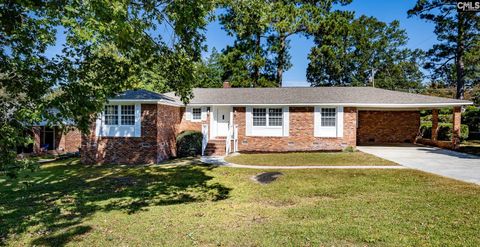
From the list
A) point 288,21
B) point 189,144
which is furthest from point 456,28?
point 189,144

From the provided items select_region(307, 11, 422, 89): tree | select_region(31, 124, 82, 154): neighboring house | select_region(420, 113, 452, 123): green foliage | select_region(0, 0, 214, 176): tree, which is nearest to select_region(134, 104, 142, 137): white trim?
select_region(0, 0, 214, 176): tree

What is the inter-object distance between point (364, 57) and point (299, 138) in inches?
1027

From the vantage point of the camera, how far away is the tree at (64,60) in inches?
187

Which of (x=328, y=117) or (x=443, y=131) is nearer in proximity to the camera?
(x=328, y=117)

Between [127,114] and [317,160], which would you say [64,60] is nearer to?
[127,114]

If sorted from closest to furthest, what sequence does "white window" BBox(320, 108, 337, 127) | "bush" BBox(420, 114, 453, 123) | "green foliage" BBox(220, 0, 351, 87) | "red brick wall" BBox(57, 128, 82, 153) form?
"white window" BBox(320, 108, 337, 127) → "red brick wall" BBox(57, 128, 82, 153) → "bush" BBox(420, 114, 453, 123) → "green foliage" BBox(220, 0, 351, 87)

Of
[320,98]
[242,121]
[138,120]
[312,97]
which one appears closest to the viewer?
[138,120]

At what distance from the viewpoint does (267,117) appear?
18.2 meters

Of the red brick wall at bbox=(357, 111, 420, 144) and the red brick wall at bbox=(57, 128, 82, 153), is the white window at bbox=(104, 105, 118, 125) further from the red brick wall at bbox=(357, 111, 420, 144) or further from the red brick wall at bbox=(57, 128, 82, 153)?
the red brick wall at bbox=(357, 111, 420, 144)

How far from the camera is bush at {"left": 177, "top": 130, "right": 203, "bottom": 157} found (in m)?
17.3

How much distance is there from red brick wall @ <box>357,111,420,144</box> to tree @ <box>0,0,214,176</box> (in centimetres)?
1797

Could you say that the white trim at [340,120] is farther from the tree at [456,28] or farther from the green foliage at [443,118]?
the tree at [456,28]

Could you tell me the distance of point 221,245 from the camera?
4953 millimetres

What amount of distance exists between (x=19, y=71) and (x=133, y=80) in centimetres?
337
